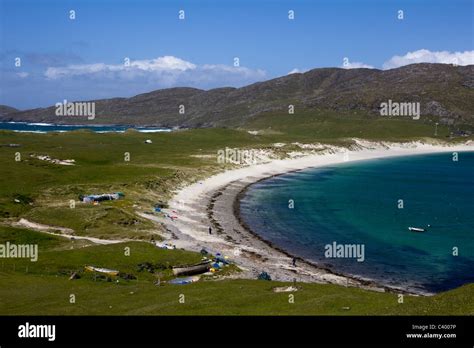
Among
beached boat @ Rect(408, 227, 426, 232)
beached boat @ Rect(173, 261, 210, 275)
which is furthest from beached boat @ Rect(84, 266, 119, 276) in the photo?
beached boat @ Rect(408, 227, 426, 232)

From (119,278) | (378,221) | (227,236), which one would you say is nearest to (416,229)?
(378,221)

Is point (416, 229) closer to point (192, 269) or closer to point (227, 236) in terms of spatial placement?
point (227, 236)

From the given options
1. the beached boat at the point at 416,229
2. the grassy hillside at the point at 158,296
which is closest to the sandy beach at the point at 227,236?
the grassy hillside at the point at 158,296

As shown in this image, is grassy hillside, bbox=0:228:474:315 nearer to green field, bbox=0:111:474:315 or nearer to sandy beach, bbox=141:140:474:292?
green field, bbox=0:111:474:315

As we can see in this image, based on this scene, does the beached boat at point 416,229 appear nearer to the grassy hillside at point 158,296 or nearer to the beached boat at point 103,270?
the grassy hillside at point 158,296

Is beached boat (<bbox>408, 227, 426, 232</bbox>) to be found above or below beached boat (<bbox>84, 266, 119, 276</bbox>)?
below
